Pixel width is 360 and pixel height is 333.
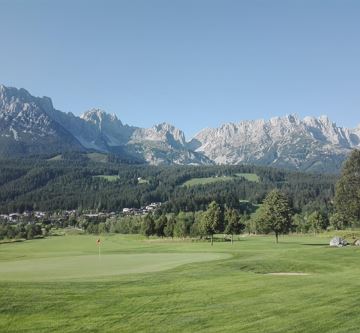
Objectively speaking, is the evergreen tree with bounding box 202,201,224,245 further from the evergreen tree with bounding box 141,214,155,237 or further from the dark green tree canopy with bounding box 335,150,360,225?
the evergreen tree with bounding box 141,214,155,237

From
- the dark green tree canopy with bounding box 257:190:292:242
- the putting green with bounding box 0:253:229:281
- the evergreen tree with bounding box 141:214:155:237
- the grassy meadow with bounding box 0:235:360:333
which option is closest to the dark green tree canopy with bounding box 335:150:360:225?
the dark green tree canopy with bounding box 257:190:292:242

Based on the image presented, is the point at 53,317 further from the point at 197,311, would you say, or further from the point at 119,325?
the point at 197,311

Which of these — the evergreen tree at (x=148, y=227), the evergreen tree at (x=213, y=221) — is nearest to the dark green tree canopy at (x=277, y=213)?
the evergreen tree at (x=213, y=221)

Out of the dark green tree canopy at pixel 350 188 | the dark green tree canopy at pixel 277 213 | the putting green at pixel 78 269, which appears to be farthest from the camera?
the dark green tree canopy at pixel 277 213

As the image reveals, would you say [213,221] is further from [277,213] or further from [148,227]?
[148,227]

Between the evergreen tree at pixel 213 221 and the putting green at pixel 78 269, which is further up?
the evergreen tree at pixel 213 221

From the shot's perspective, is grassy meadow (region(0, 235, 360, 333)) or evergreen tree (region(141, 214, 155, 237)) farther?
evergreen tree (region(141, 214, 155, 237))

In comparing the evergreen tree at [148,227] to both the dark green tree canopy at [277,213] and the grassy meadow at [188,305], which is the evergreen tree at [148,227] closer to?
the dark green tree canopy at [277,213]

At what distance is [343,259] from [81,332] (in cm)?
3388

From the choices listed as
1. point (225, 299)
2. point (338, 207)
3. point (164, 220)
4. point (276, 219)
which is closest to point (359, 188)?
point (338, 207)

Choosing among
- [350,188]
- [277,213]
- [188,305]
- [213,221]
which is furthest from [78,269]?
[213,221]

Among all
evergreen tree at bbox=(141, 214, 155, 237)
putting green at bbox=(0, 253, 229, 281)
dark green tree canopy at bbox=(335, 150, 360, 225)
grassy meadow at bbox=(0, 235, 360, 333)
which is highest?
dark green tree canopy at bbox=(335, 150, 360, 225)

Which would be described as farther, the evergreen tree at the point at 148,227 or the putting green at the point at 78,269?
the evergreen tree at the point at 148,227

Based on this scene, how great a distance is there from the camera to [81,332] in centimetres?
1770
